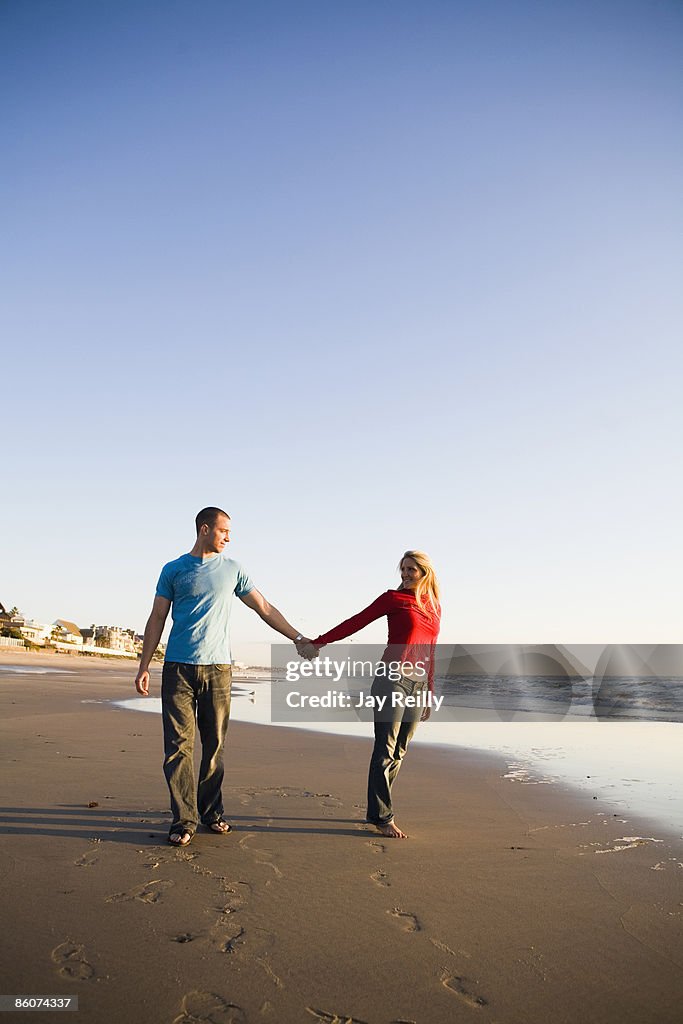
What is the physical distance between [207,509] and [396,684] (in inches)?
71.0

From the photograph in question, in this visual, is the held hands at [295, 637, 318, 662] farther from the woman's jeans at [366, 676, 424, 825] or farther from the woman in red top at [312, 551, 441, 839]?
the woman's jeans at [366, 676, 424, 825]

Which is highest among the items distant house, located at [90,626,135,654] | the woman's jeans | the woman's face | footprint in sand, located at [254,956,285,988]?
the woman's face

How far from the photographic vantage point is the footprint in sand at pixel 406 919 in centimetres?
308

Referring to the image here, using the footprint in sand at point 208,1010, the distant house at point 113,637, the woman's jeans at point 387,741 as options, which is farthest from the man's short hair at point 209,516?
the distant house at point 113,637

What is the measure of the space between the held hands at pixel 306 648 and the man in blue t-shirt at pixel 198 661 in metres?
1.13

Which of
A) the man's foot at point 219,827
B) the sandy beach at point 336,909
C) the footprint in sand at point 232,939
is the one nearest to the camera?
the sandy beach at point 336,909

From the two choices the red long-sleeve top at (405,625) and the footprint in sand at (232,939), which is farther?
the red long-sleeve top at (405,625)

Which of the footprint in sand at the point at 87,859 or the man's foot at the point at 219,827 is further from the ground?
the footprint in sand at the point at 87,859

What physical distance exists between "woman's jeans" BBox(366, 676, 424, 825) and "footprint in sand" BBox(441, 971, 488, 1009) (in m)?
2.26

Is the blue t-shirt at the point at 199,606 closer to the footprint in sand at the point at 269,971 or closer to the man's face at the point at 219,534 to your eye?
the man's face at the point at 219,534

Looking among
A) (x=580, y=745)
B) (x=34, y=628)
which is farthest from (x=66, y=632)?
(x=580, y=745)

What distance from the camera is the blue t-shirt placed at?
471cm

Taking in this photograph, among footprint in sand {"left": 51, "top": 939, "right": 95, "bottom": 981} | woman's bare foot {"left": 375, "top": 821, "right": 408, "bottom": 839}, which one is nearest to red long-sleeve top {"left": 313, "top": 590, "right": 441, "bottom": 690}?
woman's bare foot {"left": 375, "top": 821, "right": 408, "bottom": 839}

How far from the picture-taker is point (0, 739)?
815 cm
